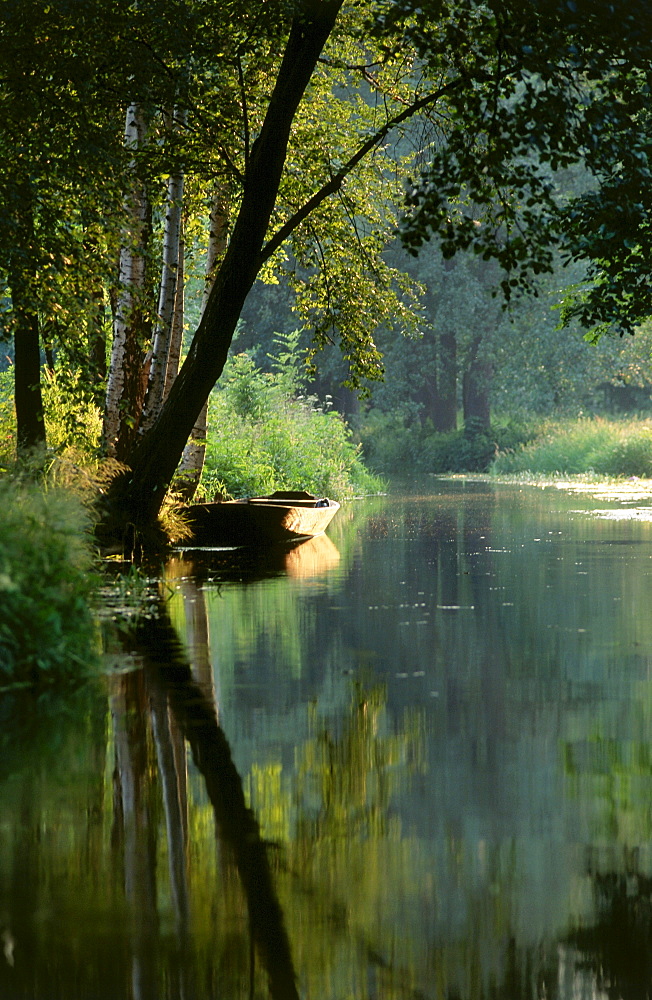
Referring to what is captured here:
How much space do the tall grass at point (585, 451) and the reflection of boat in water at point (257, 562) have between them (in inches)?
948

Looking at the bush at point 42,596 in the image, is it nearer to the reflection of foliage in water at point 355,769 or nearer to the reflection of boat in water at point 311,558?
the reflection of foliage in water at point 355,769

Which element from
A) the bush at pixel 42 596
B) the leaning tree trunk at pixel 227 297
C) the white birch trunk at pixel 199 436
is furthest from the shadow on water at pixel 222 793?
the white birch trunk at pixel 199 436

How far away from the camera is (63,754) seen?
6.77 m

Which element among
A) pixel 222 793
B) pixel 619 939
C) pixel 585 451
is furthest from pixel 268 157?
pixel 585 451

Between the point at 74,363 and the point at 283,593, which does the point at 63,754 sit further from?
the point at 74,363

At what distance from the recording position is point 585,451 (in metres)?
49.2

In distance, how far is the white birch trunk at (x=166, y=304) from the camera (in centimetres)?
1961

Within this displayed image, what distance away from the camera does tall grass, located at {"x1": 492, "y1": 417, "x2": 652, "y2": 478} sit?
4428cm

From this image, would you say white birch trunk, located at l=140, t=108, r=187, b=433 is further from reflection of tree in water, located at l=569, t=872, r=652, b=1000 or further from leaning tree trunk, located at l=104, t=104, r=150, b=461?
reflection of tree in water, located at l=569, t=872, r=652, b=1000

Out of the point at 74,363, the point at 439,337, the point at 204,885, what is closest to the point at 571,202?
the point at 74,363

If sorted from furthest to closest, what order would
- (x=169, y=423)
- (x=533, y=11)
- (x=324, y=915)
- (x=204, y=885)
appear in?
(x=169, y=423), (x=533, y=11), (x=204, y=885), (x=324, y=915)

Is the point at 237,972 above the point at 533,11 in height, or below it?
below

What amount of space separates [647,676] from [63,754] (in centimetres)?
398

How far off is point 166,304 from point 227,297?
2498 millimetres
